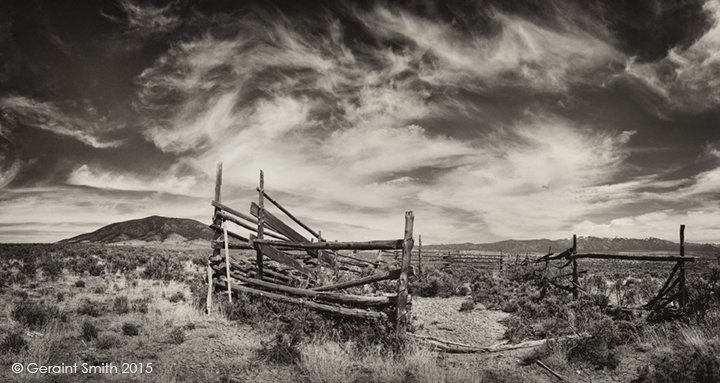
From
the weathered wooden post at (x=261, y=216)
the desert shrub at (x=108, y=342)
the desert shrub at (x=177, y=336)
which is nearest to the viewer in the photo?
the desert shrub at (x=108, y=342)

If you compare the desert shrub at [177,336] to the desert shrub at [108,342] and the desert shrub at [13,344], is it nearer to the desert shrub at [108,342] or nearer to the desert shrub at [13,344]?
the desert shrub at [108,342]

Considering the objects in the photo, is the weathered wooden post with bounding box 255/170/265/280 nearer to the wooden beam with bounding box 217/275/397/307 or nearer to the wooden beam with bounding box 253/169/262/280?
the wooden beam with bounding box 253/169/262/280

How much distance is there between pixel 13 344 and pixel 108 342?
1.32 metres

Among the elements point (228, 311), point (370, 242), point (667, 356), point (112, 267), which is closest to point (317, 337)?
point (370, 242)

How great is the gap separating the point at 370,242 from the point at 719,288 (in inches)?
297

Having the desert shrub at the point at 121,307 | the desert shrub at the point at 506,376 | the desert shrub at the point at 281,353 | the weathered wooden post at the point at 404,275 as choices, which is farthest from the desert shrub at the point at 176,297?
the desert shrub at the point at 506,376

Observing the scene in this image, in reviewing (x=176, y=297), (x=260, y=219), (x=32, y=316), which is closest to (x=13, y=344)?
(x=32, y=316)

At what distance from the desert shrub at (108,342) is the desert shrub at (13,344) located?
3.31 feet

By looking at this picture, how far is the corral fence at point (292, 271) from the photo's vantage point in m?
5.97

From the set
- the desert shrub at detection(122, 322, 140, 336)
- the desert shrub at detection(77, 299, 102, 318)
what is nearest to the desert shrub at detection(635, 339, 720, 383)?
the desert shrub at detection(122, 322, 140, 336)

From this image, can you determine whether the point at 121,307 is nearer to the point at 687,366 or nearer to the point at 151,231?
the point at 687,366

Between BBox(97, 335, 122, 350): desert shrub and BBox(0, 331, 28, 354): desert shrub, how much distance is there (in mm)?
1008

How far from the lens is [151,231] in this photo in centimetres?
13988

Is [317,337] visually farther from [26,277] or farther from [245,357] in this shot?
[26,277]
